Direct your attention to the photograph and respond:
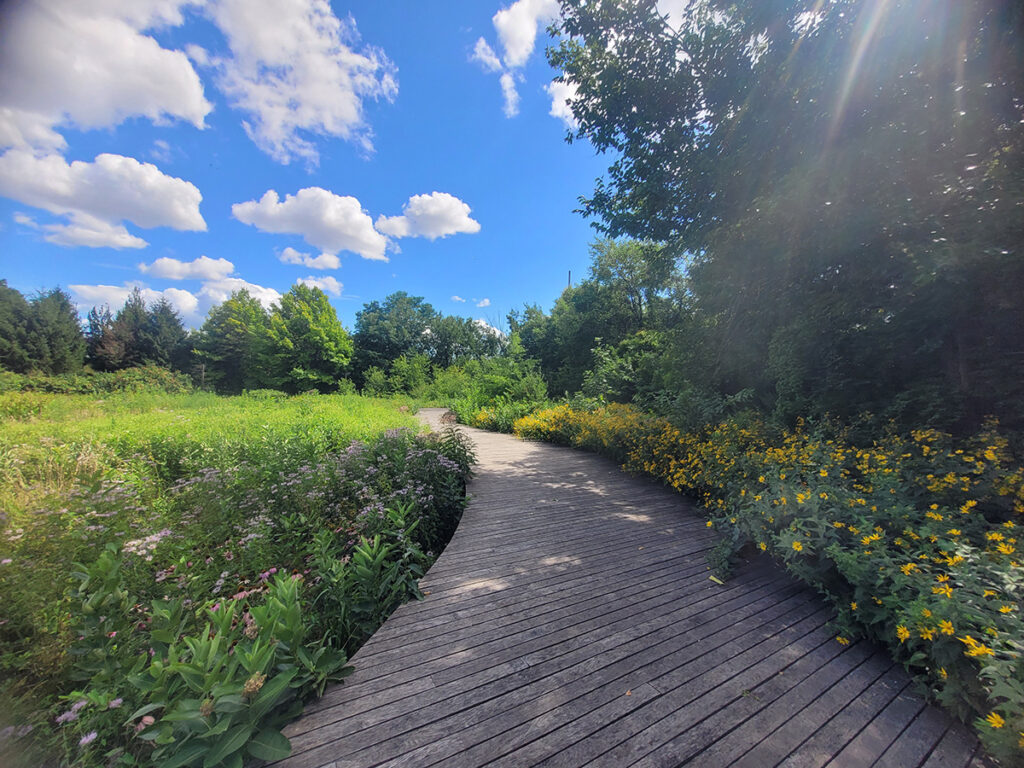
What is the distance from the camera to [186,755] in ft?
3.76

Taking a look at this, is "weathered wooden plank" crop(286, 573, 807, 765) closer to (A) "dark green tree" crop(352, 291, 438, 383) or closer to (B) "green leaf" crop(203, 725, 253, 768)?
(B) "green leaf" crop(203, 725, 253, 768)

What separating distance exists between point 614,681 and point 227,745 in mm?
1642

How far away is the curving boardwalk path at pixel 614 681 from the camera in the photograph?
55.1 inches

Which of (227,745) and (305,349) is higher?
(305,349)

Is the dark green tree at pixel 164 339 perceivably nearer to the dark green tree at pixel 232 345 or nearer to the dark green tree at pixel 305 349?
the dark green tree at pixel 232 345

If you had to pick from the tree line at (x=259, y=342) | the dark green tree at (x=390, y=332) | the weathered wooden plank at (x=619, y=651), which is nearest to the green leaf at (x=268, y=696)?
the weathered wooden plank at (x=619, y=651)

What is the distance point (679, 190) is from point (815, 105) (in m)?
1.63

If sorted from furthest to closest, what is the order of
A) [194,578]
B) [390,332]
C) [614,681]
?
[390,332] → [194,578] → [614,681]

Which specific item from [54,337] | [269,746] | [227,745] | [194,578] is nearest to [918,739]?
[269,746]

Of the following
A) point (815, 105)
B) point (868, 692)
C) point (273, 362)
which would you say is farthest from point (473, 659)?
point (273, 362)

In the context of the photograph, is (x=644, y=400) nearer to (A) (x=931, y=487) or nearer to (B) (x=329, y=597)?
(A) (x=931, y=487)

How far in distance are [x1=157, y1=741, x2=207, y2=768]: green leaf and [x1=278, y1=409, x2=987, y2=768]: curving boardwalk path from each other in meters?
0.34

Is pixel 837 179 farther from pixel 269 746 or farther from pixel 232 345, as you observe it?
pixel 232 345

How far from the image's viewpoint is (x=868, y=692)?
169cm
